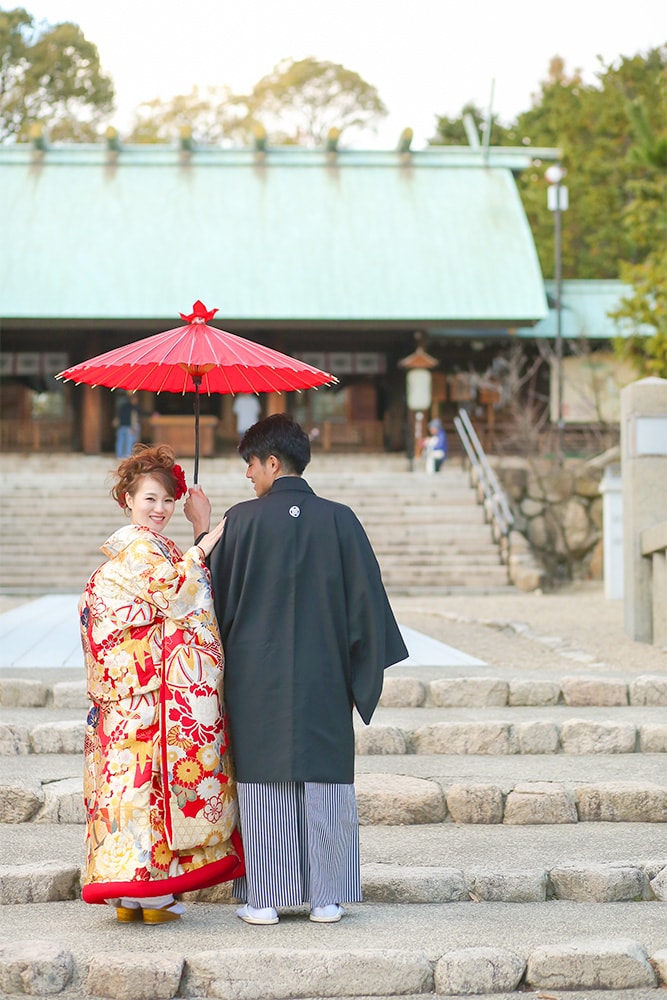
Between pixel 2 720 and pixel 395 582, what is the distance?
9.83 metres

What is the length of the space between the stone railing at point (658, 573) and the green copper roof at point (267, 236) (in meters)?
12.0

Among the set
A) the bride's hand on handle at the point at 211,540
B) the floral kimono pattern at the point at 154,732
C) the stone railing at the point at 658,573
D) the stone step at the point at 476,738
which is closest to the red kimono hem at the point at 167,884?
the floral kimono pattern at the point at 154,732

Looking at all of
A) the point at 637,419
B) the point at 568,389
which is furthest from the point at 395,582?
the point at 568,389

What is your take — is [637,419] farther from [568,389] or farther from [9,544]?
[568,389]

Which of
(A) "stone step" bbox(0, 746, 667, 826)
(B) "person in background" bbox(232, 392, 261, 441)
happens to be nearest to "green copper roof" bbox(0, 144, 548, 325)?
(B) "person in background" bbox(232, 392, 261, 441)

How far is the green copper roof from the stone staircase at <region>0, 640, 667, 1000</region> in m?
15.3

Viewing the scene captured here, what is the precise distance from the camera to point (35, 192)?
2388 centimetres

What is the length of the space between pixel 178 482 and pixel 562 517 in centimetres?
1521

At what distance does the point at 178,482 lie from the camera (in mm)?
4000

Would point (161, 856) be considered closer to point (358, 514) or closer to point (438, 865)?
point (438, 865)

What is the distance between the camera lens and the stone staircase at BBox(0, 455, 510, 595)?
15828 mm

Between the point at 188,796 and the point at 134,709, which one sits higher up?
the point at 134,709

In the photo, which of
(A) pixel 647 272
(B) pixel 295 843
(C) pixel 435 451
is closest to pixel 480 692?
(B) pixel 295 843

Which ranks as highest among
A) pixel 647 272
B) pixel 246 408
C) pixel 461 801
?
pixel 647 272
